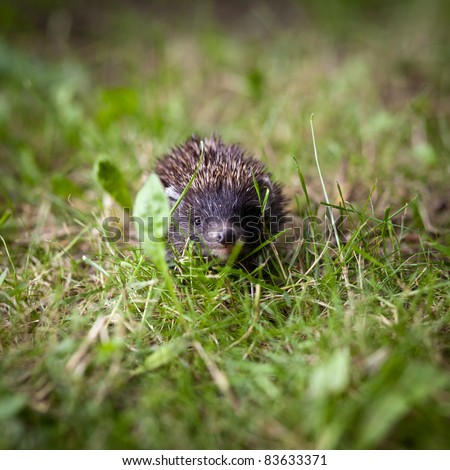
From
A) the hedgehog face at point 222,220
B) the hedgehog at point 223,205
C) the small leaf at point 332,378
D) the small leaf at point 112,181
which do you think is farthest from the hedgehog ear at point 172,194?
the small leaf at point 332,378

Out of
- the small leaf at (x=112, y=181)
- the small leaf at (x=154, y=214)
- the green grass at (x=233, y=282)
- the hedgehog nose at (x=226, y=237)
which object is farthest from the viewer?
the small leaf at (x=112, y=181)

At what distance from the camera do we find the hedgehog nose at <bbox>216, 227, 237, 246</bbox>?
3855 mm

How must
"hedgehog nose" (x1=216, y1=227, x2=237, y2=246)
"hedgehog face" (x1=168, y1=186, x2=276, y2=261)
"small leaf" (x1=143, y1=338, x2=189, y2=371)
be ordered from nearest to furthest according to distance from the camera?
"small leaf" (x1=143, y1=338, x2=189, y2=371), "hedgehog nose" (x1=216, y1=227, x2=237, y2=246), "hedgehog face" (x1=168, y1=186, x2=276, y2=261)

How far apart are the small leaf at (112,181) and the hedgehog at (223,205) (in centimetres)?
48

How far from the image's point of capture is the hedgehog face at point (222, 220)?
4.02 meters

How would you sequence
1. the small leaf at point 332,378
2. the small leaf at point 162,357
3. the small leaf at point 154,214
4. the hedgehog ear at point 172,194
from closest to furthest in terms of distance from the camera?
the small leaf at point 332,378 < the small leaf at point 162,357 < the small leaf at point 154,214 < the hedgehog ear at point 172,194

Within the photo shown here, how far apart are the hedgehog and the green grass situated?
271 mm

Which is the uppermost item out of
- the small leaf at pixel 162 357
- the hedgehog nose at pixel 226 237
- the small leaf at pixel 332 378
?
the hedgehog nose at pixel 226 237

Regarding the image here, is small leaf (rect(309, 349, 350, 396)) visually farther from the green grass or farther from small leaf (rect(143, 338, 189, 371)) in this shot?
small leaf (rect(143, 338, 189, 371))

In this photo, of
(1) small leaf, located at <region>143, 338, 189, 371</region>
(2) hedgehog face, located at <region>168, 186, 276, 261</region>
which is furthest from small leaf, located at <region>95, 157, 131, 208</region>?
(1) small leaf, located at <region>143, 338, 189, 371</region>

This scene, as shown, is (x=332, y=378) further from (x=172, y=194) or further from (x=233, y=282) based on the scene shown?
(x=172, y=194)

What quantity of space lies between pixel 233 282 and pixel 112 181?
1.85 meters

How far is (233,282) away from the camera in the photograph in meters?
3.81

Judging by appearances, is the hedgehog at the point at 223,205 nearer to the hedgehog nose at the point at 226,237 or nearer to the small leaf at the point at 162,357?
the hedgehog nose at the point at 226,237
